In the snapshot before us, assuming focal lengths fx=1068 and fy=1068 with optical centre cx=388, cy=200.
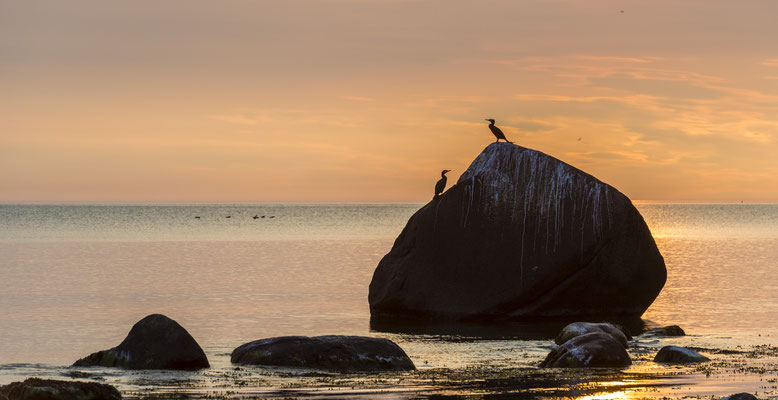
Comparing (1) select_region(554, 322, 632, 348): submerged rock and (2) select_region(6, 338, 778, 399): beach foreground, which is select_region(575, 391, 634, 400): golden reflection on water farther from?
(1) select_region(554, 322, 632, 348): submerged rock

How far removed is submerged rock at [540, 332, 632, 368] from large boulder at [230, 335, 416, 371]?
→ 10.8ft

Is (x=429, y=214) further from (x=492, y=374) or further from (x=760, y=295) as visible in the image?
(x=760, y=295)

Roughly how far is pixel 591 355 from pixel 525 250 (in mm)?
9295

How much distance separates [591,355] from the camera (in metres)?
23.7

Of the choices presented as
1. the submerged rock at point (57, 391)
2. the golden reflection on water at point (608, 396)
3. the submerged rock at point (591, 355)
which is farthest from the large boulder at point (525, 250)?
the submerged rock at point (57, 391)

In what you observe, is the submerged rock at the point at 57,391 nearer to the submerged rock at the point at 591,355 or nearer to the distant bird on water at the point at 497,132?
the submerged rock at the point at 591,355

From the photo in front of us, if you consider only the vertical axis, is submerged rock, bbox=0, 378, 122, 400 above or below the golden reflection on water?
above

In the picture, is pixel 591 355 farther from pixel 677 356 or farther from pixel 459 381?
pixel 459 381

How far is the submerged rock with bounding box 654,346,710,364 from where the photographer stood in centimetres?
2403

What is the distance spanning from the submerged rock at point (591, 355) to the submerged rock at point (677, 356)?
800mm

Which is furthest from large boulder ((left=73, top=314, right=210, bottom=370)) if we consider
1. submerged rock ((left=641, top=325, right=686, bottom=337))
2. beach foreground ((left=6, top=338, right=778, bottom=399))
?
submerged rock ((left=641, top=325, right=686, bottom=337))

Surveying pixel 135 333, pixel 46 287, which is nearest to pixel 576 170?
pixel 135 333

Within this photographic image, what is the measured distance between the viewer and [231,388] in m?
20.7

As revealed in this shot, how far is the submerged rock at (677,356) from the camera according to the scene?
2403 cm
